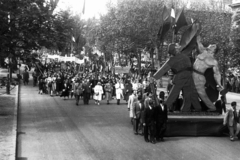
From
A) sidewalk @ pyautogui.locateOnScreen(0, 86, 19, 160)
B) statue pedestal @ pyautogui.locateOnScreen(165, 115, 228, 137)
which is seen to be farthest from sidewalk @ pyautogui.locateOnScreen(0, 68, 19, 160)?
statue pedestal @ pyautogui.locateOnScreen(165, 115, 228, 137)

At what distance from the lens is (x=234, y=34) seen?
34188mm

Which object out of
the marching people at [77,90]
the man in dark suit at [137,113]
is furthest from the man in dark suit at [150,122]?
the marching people at [77,90]

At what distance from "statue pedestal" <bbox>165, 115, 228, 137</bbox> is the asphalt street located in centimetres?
39

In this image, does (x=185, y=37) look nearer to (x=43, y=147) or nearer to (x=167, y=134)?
(x=167, y=134)

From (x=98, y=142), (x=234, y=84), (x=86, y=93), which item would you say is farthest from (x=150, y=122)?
(x=234, y=84)

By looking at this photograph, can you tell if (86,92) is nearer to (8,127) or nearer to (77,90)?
(77,90)

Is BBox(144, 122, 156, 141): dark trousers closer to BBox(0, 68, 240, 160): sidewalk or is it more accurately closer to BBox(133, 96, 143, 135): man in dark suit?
BBox(133, 96, 143, 135): man in dark suit

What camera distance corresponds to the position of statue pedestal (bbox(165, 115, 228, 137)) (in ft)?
58.1

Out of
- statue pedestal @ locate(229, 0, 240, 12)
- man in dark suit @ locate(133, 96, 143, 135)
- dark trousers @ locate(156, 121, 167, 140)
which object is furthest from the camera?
statue pedestal @ locate(229, 0, 240, 12)

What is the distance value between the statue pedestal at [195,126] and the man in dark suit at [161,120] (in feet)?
2.93

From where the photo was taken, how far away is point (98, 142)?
640 inches

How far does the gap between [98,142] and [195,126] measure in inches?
146

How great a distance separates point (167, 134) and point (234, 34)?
1820 centimetres

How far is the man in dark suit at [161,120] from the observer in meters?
16.6
